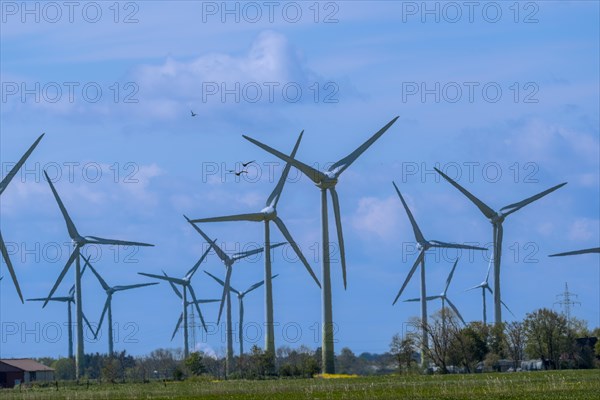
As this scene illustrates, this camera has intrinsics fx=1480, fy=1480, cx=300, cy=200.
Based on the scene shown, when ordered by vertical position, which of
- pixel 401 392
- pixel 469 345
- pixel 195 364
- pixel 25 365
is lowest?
pixel 401 392

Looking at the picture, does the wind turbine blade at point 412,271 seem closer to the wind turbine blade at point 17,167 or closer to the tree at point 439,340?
the tree at point 439,340

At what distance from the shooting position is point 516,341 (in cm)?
15900

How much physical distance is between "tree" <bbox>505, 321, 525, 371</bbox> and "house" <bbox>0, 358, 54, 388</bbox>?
2131 inches

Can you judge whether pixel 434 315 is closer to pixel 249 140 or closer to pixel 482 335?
pixel 482 335

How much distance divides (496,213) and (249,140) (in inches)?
1669

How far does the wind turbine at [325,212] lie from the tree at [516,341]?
38020 millimetres

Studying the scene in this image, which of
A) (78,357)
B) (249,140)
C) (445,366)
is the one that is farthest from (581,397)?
(78,357)

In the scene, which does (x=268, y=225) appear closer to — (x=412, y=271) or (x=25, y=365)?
(x=412, y=271)

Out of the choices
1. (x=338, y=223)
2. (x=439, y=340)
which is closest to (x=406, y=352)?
(x=439, y=340)

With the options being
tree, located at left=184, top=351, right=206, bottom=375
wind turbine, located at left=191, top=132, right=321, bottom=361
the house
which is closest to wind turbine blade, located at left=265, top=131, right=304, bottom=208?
wind turbine, located at left=191, top=132, right=321, bottom=361

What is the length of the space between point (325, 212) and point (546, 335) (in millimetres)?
40268

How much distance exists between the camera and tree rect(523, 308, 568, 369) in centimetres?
15362

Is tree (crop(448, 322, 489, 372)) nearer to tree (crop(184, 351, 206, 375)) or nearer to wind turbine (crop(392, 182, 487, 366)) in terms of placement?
wind turbine (crop(392, 182, 487, 366))

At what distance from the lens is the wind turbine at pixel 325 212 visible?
389 feet
